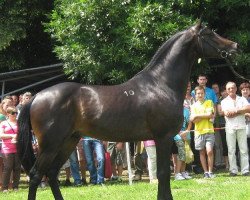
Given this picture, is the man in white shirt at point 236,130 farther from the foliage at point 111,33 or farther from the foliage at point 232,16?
the foliage at point 111,33

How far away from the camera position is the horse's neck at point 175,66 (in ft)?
23.6

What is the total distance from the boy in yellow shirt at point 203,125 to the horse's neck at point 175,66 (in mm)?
3435

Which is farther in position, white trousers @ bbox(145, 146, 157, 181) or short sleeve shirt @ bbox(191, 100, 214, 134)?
short sleeve shirt @ bbox(191, 100, 214, 134)

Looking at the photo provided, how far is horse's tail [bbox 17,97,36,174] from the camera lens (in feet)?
23.4

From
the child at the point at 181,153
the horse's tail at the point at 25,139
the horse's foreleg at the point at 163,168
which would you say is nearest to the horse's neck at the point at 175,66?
the horse's foreleg at the point at 163,168

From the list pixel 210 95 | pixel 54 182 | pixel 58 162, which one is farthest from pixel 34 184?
pixel 210 95

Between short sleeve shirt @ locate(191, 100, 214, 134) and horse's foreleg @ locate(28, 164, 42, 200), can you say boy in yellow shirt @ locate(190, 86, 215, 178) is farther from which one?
horse's foreleg @ locate(28, 164, 42, 200)

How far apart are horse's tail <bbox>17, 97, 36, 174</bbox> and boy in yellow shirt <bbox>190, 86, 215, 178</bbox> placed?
4.61 m

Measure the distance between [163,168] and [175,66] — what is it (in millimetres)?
1545

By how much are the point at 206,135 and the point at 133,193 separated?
3068mm

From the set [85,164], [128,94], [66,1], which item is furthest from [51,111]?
[66,1]

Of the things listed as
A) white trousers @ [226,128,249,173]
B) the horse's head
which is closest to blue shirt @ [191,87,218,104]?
white trousers @ [226,128,249,173]

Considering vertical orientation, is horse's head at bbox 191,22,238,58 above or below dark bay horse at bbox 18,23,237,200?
above

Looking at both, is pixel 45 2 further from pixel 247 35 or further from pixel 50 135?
pixel 50 135
